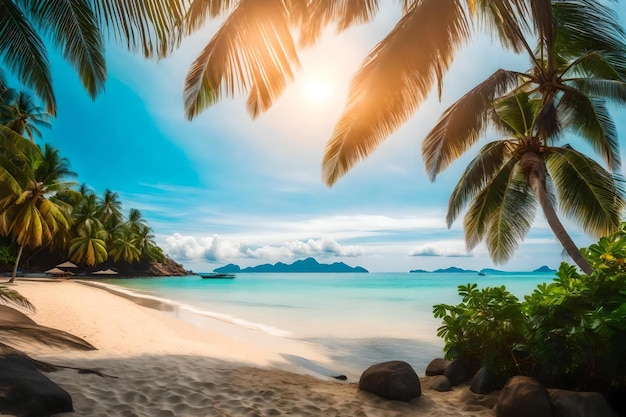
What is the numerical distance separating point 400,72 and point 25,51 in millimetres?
5660

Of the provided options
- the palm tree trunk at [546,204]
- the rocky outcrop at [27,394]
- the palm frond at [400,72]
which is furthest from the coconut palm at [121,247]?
the palm tree trunk at [546,204]

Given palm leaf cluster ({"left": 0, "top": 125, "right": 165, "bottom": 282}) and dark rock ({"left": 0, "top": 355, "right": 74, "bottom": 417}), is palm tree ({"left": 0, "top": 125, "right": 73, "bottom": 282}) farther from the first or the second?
dark rock ({"left": 0, "top": 355, "right": 74, "bottom": 417})

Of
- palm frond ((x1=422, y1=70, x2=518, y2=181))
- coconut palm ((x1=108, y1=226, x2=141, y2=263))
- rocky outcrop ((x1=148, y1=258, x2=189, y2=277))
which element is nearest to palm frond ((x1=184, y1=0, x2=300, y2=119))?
palm frond ((x1=422, y1=70, x2=518, y2=181))

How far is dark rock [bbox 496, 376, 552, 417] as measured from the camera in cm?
326

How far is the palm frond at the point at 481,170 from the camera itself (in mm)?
9320

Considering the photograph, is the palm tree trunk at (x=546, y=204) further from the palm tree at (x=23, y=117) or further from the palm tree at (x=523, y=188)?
the palm tree at (x=23, y=117)

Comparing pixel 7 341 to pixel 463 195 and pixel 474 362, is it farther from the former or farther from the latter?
pixel 463 195

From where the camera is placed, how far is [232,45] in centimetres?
439

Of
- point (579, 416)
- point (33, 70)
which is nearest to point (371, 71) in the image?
point (579, 416)

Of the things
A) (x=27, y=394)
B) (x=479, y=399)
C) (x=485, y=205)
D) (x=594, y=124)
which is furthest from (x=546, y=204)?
(x=27, y=394)

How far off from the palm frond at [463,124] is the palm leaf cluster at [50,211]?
1179 centimetres

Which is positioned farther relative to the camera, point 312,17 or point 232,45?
point 312,17

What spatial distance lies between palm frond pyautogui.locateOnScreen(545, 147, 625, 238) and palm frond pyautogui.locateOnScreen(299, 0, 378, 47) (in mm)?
5596

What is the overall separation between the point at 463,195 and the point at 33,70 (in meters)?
9.51
